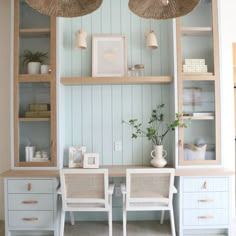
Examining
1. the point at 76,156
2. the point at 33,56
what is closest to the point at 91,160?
the point at 76,156

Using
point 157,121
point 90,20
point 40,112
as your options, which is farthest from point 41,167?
point 90,20

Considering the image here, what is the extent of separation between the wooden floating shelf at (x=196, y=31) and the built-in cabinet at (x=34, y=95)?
4.48 ft

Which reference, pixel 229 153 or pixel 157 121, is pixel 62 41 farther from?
pixel 229 153

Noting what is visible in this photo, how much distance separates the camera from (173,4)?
1.39m

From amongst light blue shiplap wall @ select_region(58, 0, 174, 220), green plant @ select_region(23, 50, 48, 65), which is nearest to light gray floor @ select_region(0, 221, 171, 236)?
light blue shiplap wall @ select_region(58, 0, 174, 220)

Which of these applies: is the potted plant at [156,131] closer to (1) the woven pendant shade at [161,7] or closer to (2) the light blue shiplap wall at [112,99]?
(2) the light blue shiplap wall at [112,99]

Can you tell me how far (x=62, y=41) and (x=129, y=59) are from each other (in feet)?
2.55

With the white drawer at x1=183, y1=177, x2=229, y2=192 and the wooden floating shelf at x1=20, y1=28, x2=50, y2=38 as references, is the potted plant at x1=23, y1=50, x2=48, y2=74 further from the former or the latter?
the white drawer at x1=183, y1=177, x2=229, y2=192

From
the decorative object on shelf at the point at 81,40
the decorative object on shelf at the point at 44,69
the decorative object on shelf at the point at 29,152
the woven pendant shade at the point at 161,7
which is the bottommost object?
the decorative object on shelf at the point at 29,152

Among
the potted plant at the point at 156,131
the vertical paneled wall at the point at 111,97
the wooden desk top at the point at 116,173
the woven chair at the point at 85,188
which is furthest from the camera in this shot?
the vertical paneled wall at the point at 111,97

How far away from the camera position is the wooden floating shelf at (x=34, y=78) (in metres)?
2.50

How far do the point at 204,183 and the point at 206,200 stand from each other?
169mm

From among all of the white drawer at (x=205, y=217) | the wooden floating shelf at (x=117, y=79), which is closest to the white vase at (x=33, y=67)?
the wooden floating shelf at (x=117, y=79)

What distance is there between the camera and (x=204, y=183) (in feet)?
7.89
